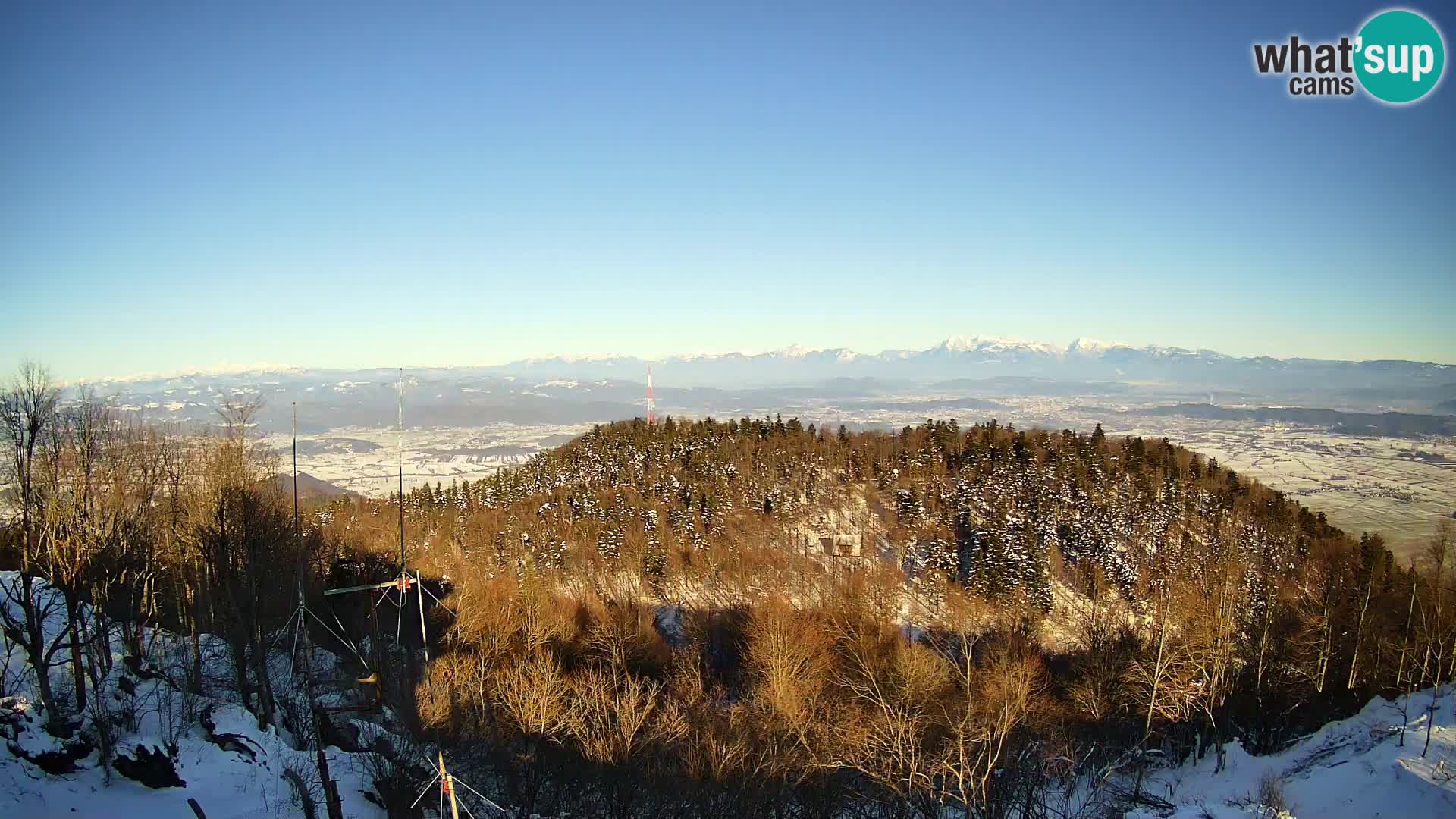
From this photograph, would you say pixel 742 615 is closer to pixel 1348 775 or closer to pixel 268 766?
pixel 268 766

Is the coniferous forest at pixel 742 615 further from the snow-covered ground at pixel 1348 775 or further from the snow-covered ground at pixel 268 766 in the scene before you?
the snow-covered ground at pixel 1348 775

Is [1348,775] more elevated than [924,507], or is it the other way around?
[924,507]

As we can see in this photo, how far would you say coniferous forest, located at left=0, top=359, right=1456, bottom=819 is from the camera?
61.7 feet

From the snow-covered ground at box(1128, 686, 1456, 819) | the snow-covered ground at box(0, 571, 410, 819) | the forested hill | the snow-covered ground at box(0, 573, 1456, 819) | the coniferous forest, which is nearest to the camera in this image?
the snow-covered ground at box(0, 571, 410, 819)

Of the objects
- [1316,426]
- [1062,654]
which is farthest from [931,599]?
[1316,426]

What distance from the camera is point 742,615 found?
38.5 meters

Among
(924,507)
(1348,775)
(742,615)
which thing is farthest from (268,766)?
(924,507)

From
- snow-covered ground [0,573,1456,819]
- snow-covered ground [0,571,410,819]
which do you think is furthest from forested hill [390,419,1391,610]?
snow-covered ground [0,571,410,819]

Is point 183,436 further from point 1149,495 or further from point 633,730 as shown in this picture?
point 1149,495

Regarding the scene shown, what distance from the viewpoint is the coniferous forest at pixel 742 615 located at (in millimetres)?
18797

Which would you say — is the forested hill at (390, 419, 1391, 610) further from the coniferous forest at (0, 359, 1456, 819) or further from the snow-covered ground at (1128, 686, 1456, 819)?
the snow-covered ground at (1128, 686, 1456, 819)

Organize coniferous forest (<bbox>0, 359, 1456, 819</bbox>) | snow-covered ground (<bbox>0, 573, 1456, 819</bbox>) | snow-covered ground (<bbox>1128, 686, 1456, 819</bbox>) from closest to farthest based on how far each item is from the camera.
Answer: snow-covered ground (<bbox>0, 573, 1456, 819</bbox>) < snow-covered ground (<bbox>1128, 686, 1456, 819</bbox>) < coniferous forest (<bbox>0, 359, 1456, 819</bbox>)

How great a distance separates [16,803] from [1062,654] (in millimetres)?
40585

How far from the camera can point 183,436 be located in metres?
27.6
